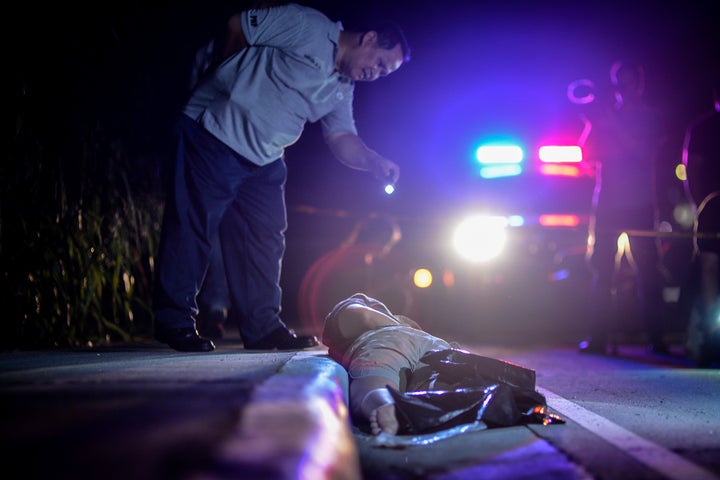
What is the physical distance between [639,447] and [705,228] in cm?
402

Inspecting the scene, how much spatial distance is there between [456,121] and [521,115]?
182 cm

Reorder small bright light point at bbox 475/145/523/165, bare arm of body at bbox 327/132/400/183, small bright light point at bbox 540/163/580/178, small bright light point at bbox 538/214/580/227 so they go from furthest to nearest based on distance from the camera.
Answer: small bright light point at bbox 475/145/523/165 < small bright light point at bbox 540/163/580/178 < small bright light point at bbox 538/214/580/227 < bare arm of body at bbox 327/132/400/183

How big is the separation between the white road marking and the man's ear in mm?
2331

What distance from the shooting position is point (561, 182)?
9.01 meters

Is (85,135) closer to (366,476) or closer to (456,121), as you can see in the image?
(366,476)

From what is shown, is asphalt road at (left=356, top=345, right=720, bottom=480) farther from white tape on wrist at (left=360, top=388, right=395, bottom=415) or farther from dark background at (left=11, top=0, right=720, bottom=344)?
dark background at (left=11, top=0, right=720, bottom=344)

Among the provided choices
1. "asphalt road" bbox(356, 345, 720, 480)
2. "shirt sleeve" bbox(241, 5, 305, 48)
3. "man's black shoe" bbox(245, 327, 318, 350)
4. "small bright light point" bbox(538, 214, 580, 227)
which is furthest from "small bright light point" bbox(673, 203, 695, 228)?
"shirt sleeve" bbox(241, 5, 305, 48)

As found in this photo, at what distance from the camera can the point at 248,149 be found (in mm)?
3318

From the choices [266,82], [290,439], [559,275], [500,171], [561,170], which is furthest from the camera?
[561,170]

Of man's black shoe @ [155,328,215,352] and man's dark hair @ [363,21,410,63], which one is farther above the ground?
man's dark hair @ [363,21,410,63]

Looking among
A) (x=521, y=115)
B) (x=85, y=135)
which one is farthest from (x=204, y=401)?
(x=521, y=115)

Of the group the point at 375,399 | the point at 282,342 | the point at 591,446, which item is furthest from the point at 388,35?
the point at 591,446

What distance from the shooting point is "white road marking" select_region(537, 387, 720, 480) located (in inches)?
59.9

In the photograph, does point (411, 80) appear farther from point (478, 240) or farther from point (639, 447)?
point (639, 447)
